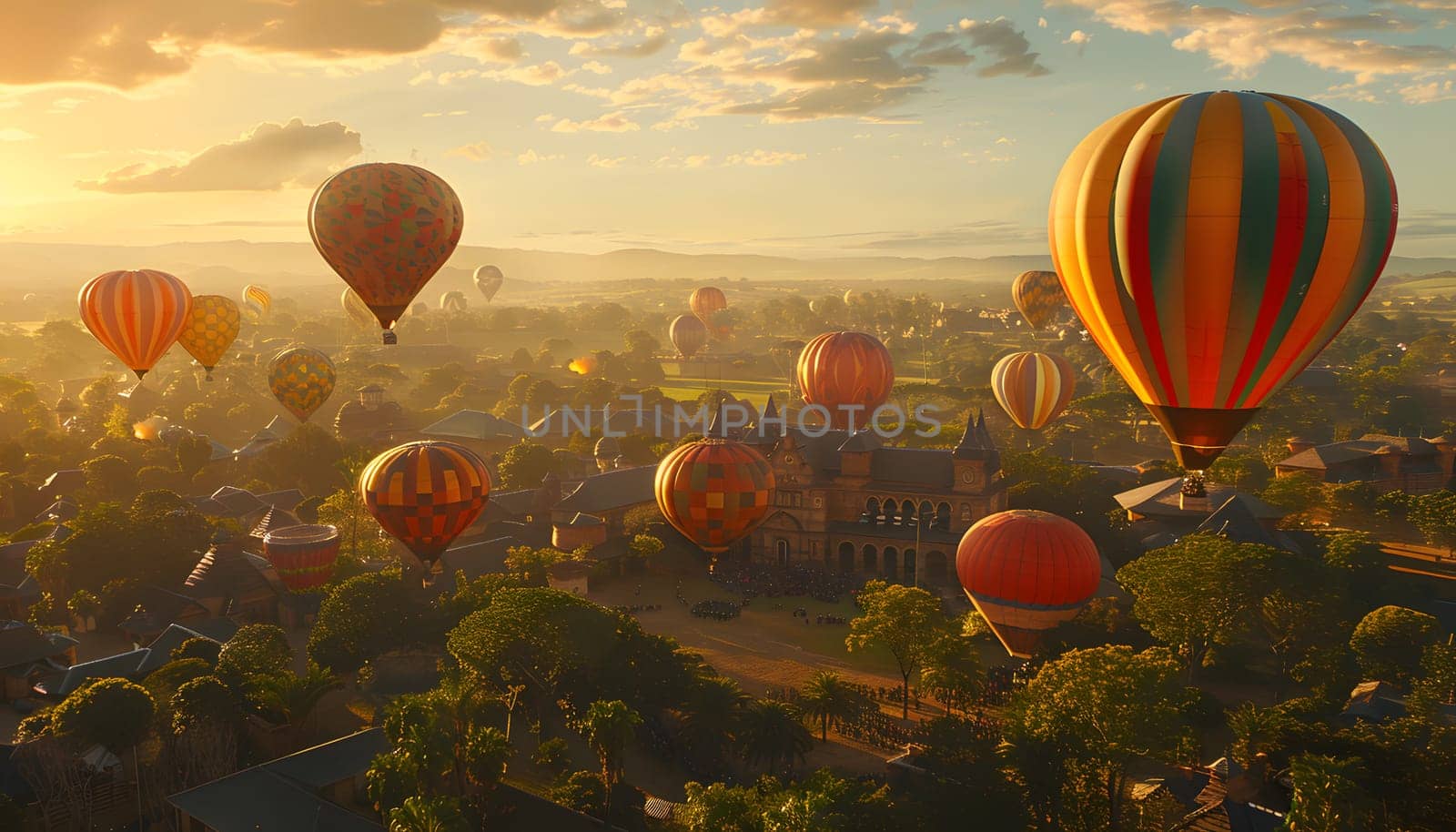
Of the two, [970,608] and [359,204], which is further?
[970,608]

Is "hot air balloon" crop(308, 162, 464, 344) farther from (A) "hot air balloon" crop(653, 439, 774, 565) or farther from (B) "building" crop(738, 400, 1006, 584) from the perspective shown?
(B) "building" crop(738, 400, 1006, 584)

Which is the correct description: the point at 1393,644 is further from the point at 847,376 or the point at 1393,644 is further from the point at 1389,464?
the point at 1389,464

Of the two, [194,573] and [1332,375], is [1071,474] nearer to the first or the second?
[194,573]

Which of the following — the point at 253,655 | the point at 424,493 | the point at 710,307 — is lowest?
the point at 253,655

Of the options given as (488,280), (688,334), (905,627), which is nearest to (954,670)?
(905,627)

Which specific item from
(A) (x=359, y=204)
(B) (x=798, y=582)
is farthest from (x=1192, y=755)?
(A) (x=359, y=204)

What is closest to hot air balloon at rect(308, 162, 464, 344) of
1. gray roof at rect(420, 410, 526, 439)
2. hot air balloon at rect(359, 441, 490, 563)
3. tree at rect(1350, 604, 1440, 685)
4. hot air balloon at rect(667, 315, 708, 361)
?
hot air balloon at rect(359, 441, 490, 563)
